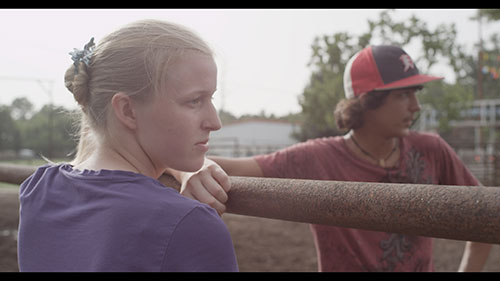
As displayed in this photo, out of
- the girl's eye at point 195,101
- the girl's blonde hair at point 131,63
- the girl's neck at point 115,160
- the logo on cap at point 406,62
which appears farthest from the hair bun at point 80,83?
the logo on cap at point 406,62

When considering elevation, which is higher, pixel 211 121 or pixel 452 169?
Answer: pixel 211 121

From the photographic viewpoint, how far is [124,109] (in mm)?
954

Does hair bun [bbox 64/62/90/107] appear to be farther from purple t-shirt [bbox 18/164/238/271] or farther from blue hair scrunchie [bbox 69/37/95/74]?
purple t-shirt [bbox 18/164/238/271]

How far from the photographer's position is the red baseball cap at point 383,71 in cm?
218

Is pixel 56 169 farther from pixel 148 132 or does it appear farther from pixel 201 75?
pixel 201 75

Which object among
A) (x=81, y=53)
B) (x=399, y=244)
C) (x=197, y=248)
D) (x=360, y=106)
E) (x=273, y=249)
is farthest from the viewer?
(x=273, y=249)

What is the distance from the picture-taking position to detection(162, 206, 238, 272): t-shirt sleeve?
74cm

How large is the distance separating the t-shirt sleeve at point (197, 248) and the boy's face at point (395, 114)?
159cm

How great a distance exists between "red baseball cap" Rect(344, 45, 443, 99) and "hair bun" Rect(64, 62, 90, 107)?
1537mm

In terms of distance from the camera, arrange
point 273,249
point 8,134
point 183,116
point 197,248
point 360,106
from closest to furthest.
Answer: point 197,248 → point 183,116 → point 360,106 → point 273,249 → point 8,134

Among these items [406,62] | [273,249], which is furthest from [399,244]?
[273,249]

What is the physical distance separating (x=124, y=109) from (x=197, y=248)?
372 mm

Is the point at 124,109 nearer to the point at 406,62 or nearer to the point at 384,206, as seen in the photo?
the point at 384,206

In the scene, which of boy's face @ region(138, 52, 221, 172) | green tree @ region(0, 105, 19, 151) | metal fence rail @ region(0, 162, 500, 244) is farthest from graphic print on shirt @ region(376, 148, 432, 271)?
green tree @ region(0, 105, 19, 151)
